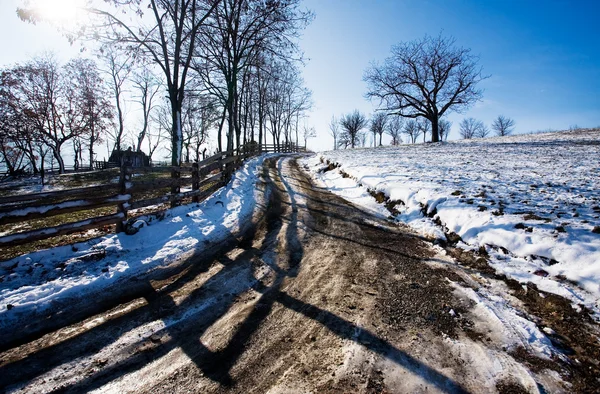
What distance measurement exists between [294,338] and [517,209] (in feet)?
17.8

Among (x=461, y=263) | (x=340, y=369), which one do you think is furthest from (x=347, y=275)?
(x=461, y=263)

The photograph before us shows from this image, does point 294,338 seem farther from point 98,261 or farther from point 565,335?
point 98,261

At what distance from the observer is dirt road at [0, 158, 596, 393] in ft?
7.13

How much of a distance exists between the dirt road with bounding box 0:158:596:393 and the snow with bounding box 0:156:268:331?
1.84 feet

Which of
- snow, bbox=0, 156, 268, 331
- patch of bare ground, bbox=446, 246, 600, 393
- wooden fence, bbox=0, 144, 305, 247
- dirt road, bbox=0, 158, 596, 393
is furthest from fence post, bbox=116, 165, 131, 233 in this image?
patch of bare ground, bbox=446, 246, 600, 393

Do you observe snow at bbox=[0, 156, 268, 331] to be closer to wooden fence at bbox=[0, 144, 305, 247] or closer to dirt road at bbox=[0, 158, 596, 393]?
wooden fence at bbox=[0, 144, 305, 247]

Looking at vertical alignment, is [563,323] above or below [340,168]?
below

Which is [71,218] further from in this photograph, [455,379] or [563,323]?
[563,323]

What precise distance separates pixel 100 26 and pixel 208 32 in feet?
15.2

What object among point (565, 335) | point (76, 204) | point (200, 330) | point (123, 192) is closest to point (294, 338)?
point (200, 330)

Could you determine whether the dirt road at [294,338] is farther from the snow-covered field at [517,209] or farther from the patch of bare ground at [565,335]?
the snow-covered field at [517,209]

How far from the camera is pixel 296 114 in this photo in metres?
42.2

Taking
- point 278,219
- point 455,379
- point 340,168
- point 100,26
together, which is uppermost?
point 100,26

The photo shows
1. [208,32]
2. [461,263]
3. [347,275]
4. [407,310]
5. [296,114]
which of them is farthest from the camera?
[296,114]
